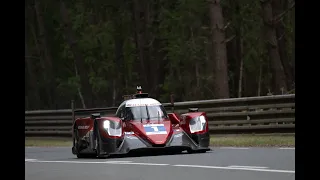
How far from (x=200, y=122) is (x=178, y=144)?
2.95 ft

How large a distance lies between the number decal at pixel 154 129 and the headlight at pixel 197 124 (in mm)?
705

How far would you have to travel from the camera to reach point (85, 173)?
12773mm

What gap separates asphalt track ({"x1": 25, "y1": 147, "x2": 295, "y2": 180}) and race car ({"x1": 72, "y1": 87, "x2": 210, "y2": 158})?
0.41 meters

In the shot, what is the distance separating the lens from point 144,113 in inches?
676

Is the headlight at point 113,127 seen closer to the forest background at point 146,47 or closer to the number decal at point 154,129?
the number decal at point 154,129

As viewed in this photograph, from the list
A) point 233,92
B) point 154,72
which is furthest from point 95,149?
point 233,92

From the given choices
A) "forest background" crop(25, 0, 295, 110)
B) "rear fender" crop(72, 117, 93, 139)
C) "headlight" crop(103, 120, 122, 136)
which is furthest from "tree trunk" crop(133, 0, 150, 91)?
"headlight" crop(103, 120, 122, 136)

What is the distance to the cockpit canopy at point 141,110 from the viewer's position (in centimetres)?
1711

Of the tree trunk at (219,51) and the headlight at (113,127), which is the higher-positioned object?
the tree trunk at (219,51)

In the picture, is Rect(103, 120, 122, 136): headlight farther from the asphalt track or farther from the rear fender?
the asphalt track

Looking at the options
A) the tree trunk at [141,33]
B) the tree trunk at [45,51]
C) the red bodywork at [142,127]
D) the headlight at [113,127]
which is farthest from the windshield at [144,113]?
the tree trunk at [45,51]

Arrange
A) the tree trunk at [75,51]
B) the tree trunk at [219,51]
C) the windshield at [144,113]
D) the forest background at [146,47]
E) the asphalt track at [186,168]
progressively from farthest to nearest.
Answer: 1. the forest background at [146,47]
2. the tree trunk at [75,51]
3. the tree trunk at [219,51]
4. the windshield at [144,113]
5. the asphalt track at [186,168]

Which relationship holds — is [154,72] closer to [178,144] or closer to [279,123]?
[279,123]
